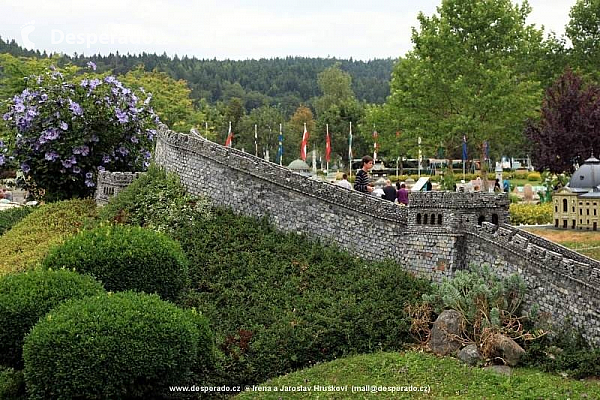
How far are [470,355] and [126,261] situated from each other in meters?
8.06

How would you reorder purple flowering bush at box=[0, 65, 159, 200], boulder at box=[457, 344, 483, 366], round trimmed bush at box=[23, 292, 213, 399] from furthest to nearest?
purple flowering bush at box=[0, 65, 159, 200] < boulder at box=[457, 344, 483, 366] < round trimmed bush at box=[23, 292, 213, 399]

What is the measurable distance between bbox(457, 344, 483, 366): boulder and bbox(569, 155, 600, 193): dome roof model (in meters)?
10.4

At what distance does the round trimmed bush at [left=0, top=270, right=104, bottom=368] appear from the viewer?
52.9 feet

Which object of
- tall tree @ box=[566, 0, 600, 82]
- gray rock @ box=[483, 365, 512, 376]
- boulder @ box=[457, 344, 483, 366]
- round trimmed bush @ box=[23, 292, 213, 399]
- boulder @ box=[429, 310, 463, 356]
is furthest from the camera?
tall tree @ box=[566, 0, 600, 82]

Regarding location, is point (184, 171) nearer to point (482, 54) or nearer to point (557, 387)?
point (557, 387)

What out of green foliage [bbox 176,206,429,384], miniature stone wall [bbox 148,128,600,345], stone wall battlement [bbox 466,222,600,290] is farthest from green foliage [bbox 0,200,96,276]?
stone wall battlement [bbox 466,222,600,290]

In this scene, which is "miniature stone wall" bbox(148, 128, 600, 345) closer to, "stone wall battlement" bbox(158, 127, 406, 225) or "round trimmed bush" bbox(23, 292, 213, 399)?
"stone wall battlement" bbox(158, 127, 406, 225)

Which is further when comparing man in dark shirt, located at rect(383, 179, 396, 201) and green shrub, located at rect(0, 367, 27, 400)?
man in dark shirt, located at rect(383, 179, 396, 201)

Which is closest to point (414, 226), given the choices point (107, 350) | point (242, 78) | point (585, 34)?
point (107, 350)

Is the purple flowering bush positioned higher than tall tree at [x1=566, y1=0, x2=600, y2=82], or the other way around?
tall tree at [x1=566, y1=0, x2=600, y2=82]

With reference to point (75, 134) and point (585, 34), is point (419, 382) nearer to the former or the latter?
point (75, 134)

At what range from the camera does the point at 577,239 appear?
24766 mm

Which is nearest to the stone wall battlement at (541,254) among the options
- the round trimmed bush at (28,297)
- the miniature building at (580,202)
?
the miniature building at (580,202)

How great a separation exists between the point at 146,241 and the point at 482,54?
3049cm
